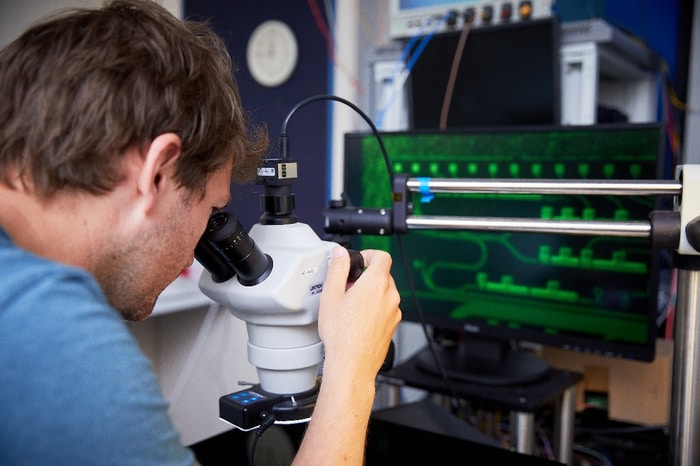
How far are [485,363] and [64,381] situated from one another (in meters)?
1.00

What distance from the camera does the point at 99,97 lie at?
57 cm

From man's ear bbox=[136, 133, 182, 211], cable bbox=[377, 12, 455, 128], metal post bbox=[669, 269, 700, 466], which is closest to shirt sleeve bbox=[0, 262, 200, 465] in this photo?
man's ear bbox=[136, 133, 182, 211]

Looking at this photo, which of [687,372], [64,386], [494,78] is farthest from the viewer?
[494,78]

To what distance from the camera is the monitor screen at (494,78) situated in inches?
55.1

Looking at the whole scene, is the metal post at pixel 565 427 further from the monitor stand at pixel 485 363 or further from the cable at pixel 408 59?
the cable at pixel 408 59

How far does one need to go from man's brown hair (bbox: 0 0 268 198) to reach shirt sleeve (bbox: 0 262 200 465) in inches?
6.2

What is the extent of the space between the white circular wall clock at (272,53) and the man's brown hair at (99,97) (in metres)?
1.66

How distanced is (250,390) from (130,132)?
348 millimetres

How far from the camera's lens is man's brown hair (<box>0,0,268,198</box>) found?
1.89 feet

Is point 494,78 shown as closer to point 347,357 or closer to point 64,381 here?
point 347,357

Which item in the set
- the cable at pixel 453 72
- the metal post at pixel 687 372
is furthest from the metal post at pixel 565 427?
the cable at pixel 453 72

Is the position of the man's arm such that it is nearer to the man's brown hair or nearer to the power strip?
the man's brown hair

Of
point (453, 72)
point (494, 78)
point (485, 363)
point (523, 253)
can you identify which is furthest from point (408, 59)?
point (485, 363)

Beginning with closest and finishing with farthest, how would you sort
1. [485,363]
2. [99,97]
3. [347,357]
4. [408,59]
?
[99,97] < [347,357] < [485,363] < [408,59]
